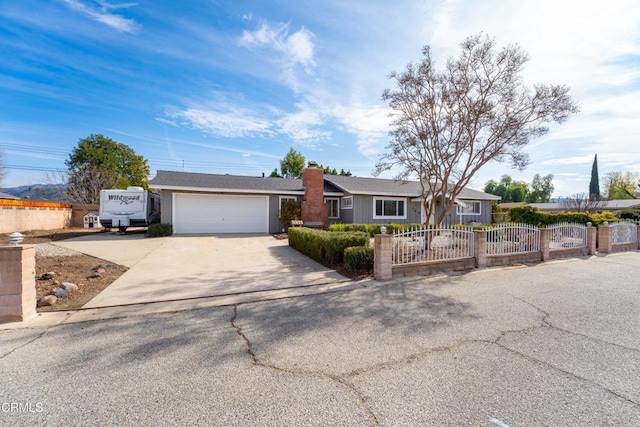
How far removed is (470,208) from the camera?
70.1ft

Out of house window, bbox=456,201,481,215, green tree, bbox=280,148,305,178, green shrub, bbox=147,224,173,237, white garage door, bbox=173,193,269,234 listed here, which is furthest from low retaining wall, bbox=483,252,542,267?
green tree, bbox=280,148,305,178

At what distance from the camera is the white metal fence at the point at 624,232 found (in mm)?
11392

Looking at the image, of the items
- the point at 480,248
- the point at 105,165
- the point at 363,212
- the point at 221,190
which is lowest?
the point at 480,248

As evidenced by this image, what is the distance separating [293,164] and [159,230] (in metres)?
24.9

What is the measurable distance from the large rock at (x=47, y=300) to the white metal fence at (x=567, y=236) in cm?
1381

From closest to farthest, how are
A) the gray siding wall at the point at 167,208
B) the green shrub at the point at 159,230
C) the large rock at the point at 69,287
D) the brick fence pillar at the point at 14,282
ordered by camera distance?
the brick fence pillar at the point at 14,282, the large rock at the point at 69,287, the green shrub at the point at 159,230, the gray siding wall at the point at 167,208

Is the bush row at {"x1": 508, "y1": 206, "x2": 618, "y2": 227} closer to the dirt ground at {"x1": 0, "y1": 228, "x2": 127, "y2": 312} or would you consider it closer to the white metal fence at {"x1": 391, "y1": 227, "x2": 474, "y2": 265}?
the white metal fence at {"x1": 391, "y1": 227, "x2": 474, "y2": 265}

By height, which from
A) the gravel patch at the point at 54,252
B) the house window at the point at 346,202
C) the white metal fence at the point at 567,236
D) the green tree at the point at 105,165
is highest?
the green tree at the point at 105,165

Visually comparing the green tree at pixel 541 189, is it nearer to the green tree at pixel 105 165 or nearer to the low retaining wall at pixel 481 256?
the low retaining wall at pixel 481 256

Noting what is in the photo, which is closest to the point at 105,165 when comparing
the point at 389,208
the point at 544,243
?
the point at 389,208

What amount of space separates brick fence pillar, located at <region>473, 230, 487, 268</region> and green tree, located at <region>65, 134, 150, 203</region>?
3414 cm

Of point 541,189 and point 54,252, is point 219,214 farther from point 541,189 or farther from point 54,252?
point 541,189

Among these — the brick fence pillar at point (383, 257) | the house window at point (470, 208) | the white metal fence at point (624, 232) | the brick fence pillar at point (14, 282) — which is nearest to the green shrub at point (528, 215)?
the house window at point (470, 208)

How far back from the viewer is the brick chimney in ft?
54.5
